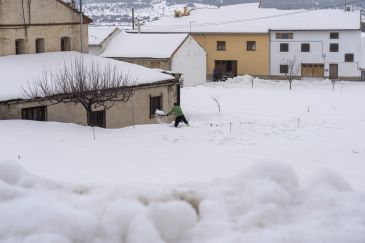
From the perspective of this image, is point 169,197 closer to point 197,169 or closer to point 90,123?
point 197,169

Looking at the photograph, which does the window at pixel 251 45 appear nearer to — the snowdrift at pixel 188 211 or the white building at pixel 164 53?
the white building at pixel 164 53

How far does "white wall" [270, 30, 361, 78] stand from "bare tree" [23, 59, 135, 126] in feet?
117

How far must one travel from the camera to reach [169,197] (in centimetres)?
543

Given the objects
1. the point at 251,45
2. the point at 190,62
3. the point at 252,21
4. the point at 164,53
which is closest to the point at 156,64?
the point at 164,53

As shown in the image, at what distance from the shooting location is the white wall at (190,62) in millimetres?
46969

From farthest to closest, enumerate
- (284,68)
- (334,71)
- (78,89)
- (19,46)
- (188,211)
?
(284,68) < (334,71) < (19,46) < (78,89) < (188,211)

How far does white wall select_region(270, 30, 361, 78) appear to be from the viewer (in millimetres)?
55312

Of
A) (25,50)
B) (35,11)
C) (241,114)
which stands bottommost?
(241,114)

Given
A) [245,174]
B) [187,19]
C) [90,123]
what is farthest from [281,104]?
[245,174]

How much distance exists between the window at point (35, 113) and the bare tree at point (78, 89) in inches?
10.7

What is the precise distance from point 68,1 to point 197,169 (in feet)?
56.6

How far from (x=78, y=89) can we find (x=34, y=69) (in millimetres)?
3904

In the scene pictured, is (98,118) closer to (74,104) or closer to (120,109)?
(120,109)

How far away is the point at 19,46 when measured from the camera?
87.4 feet
